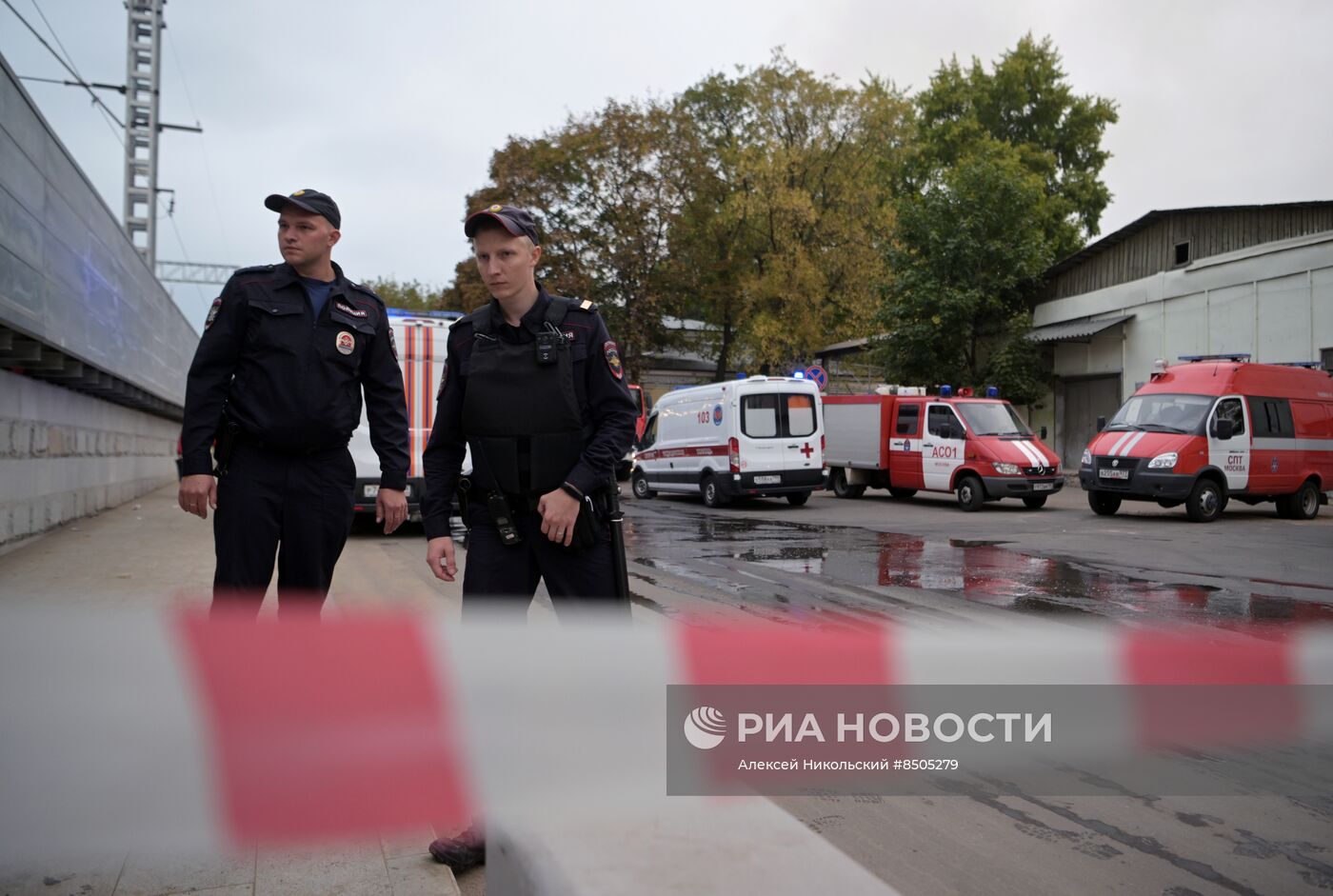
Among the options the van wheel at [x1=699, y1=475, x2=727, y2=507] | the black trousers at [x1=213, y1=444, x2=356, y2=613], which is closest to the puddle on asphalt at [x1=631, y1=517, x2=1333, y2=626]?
the van wheel at [x1=699, y1=475, x2=727, y2=507]

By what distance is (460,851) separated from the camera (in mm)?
2678

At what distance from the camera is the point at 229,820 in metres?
2.14

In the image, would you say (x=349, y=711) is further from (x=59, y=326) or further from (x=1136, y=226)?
(x=1136, y=226)

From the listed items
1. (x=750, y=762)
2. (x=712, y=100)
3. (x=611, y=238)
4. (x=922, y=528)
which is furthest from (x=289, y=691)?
(x=712, y=100)

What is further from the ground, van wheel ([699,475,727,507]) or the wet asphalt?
van wheel ([699,475,727,507])

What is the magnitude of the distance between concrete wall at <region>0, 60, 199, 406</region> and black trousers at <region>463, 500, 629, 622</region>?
6876mm

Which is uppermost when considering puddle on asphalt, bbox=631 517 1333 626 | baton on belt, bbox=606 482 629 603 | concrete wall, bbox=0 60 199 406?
concrete wall, bbox=0 60 199 406

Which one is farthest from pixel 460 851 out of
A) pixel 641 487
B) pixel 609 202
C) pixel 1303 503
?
pixel 609 202

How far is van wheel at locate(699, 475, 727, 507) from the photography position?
17859mm

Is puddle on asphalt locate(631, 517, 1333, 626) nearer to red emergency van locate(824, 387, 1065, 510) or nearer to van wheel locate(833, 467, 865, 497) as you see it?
red emergency van locate(824, 387, 1065, 510)

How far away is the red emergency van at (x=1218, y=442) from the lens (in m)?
14.5

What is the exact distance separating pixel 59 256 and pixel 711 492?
10.9m

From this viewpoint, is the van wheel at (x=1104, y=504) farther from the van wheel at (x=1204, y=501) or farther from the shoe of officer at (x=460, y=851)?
the shoe of officer at (x=460, y=851)

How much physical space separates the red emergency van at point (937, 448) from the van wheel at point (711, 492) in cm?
309
